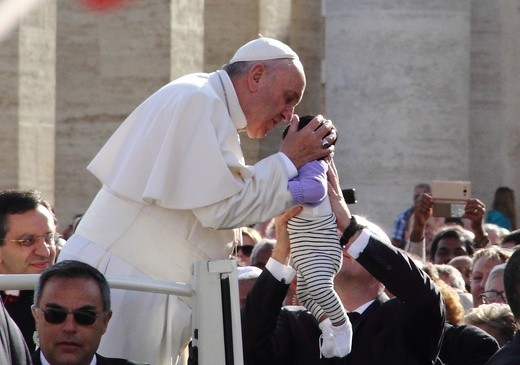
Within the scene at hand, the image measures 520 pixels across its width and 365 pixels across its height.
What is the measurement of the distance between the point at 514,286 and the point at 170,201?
113cm

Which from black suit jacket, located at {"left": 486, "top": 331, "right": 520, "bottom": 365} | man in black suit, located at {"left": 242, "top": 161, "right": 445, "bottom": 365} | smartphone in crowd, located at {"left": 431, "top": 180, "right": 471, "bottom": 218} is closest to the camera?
black suit jacket, located at {"left": 486, "top": 331, "right": 520, "bottom": 365}

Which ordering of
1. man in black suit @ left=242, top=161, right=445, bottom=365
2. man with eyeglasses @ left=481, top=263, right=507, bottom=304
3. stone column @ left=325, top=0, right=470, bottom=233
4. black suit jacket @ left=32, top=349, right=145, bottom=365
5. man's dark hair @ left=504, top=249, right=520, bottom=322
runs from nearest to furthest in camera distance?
black suit jacket @ left=32, top=349, right=145, bottom=365, man's dark hair @ left=504, top=249, right=520, bottom=322, man in black suit @ left=242, top=161, right=445, bottom=365, man with eyeglasses @ left=481, top=263, right=507, bottom=304, stone column @ left=325, top=0, right=470, bottom=233

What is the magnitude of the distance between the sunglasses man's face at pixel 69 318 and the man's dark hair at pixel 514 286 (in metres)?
1.19

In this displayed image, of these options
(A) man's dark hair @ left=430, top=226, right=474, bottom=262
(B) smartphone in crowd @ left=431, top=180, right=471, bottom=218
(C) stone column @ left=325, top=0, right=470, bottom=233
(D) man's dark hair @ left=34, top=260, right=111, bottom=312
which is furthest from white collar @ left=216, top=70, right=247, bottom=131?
(C) stone column @ left=325, top=0, right=470, bottom=233

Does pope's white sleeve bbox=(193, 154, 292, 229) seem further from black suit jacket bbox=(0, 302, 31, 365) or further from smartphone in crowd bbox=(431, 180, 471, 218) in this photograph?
smartphone in crowd bbox=(431, 180, 471, 218)

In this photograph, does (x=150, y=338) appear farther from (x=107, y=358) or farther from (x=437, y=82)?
(x=437, y=82)

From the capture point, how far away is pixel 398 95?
17.5 metres

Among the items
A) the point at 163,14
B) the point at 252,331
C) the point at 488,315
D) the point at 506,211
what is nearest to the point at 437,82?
the point at 506,211

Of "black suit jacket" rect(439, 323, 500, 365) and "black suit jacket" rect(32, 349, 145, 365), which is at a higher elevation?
"black suit jacket" rect(32, 349, 145, 365)

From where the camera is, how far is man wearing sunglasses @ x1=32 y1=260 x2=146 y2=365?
468cm

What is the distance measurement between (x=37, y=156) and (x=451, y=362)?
7.65m

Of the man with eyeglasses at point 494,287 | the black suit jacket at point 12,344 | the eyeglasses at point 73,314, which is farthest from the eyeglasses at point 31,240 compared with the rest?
the man with eyeglasses at point 494,287

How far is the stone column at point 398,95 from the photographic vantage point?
57.4ft

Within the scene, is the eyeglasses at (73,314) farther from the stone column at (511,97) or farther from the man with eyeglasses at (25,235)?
the stone column at (511,97)
